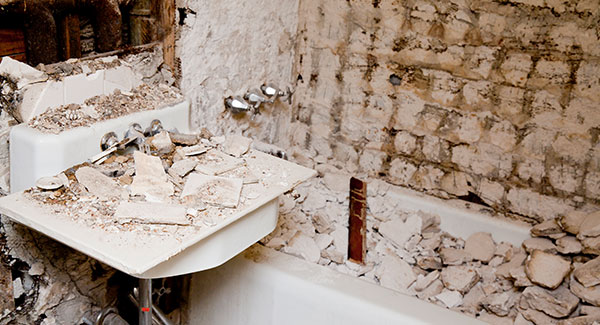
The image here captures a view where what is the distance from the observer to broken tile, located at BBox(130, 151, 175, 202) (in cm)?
122

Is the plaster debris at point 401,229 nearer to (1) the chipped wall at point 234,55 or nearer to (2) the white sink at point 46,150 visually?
(1) the chipped wall at point 234,55

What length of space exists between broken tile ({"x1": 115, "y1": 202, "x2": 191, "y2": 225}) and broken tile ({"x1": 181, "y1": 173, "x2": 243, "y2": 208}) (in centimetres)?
7

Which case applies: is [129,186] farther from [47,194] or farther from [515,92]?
[515,92]

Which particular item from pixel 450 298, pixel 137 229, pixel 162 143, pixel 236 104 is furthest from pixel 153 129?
pixel 450 298

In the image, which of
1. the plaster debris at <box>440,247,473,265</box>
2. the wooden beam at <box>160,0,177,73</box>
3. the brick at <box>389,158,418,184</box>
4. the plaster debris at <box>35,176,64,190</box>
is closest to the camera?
the plaster debris at <box>35,176,64,190</box>

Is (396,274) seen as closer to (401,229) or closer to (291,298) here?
(401,229)

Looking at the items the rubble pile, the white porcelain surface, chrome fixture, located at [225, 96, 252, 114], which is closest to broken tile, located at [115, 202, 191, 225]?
the white porcelain surface

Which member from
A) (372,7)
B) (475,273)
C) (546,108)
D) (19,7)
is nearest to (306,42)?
(372,7)

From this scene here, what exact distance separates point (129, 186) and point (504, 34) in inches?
55.9

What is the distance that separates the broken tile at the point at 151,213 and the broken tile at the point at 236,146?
0.32 meters

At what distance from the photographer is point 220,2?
1.79 meters

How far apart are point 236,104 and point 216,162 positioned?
22.6 inches

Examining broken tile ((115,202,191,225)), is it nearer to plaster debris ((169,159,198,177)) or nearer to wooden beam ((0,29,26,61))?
plaster debris ((169,159,198,177))

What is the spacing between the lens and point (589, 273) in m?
1.69
